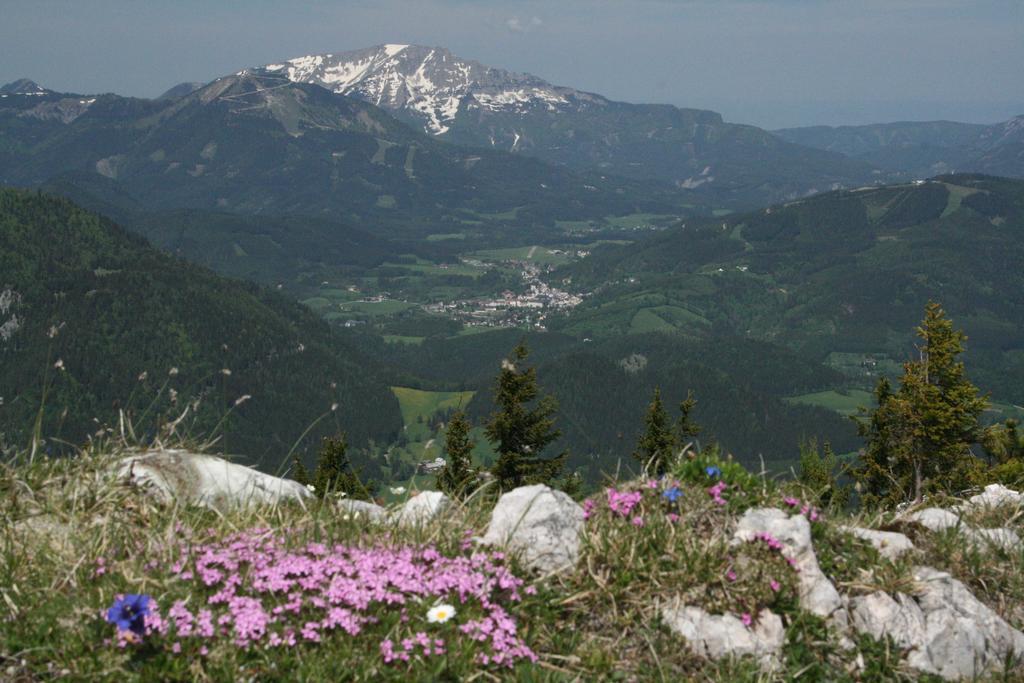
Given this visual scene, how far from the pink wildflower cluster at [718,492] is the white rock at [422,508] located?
9.47 feet

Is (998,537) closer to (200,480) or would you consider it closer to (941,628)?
(941,628)

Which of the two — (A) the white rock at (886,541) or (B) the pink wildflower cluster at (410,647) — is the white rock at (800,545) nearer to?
(A) the white rock at (886,541)

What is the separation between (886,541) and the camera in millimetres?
7957

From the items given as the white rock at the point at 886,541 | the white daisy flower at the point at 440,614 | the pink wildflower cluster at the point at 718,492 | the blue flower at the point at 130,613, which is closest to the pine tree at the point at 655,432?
the white rock at the point at 886,541

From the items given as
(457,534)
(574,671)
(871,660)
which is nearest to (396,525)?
(457,534)

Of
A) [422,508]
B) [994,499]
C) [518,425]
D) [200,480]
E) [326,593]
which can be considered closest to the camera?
[326,593]

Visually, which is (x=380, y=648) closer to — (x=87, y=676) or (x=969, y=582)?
(x=87, y=676)

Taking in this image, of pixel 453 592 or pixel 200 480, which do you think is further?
pixel 200 480

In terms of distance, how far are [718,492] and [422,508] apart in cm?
316

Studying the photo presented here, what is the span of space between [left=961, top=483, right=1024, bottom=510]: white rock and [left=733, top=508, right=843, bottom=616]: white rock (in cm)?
433

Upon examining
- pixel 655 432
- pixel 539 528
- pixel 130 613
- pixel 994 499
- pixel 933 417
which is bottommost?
pixel 655 432

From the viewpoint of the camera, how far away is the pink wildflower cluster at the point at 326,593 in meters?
5.66

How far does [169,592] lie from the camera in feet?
19.2

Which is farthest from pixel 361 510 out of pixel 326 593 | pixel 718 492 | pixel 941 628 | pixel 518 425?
pixel 518 425
